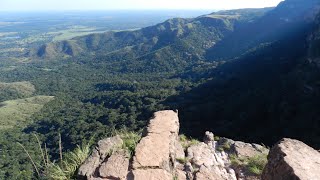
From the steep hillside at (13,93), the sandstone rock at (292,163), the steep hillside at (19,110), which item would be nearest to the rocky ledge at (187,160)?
the sandstone rock at (292,163)

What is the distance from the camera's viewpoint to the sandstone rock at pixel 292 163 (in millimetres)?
7823

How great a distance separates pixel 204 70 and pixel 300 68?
270ft

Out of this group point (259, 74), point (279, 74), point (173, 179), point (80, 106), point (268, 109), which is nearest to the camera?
point (173, 179)

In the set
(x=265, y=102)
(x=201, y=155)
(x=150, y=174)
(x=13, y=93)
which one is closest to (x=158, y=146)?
(x=150, y=174)

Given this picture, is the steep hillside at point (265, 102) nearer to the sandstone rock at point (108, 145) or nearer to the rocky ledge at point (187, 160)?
the rocky ledge at point (187, 160)

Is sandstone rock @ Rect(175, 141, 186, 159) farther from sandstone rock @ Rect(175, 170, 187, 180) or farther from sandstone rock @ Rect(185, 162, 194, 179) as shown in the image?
sandstone rock @ Rect(175, 170, 187, 180)

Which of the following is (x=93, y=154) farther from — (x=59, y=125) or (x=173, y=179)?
(x=59, y=125)

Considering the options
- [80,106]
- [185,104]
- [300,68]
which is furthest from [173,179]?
[80,106]

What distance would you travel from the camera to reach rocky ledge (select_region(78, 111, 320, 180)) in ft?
28.6

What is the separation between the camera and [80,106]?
139 meters

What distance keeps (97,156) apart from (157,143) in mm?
2028

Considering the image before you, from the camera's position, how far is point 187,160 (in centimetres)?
1230

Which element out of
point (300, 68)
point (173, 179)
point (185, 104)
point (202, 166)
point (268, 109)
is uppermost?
point (173, 179)

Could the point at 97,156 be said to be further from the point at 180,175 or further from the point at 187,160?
the point at 187,160
